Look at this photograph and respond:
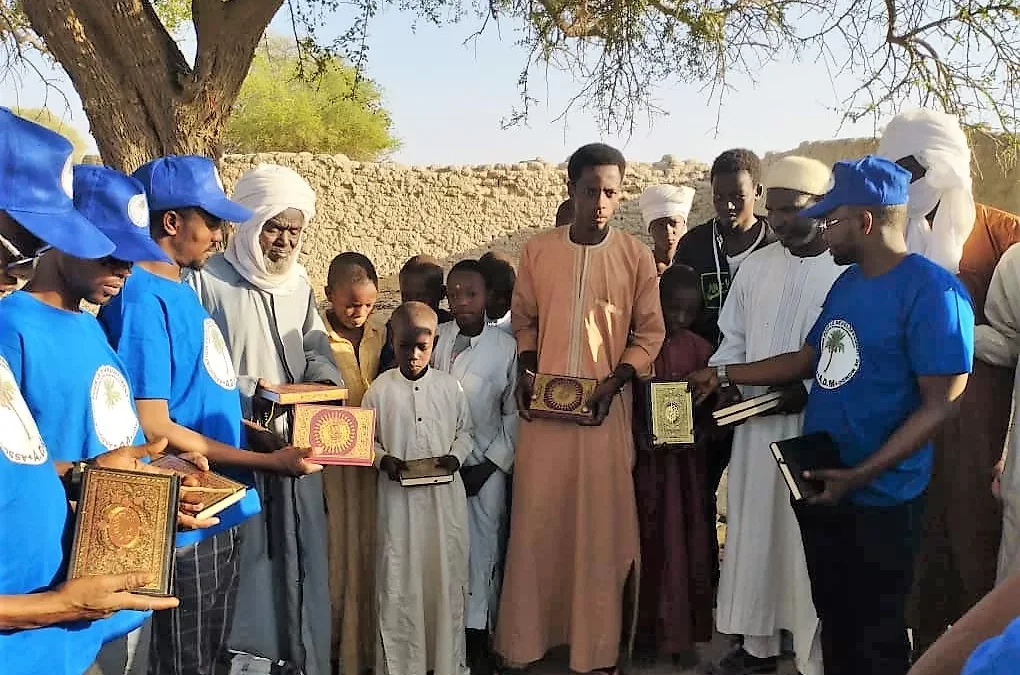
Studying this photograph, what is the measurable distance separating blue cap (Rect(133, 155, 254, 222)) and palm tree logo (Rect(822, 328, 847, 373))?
6.57 feet

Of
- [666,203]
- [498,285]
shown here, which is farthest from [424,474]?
[666,203]

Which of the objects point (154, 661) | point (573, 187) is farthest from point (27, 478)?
point (573, 187)

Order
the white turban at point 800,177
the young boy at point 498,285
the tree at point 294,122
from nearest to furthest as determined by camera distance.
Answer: the white turban at point 800,177 → the young boy at point 498,285 → the tree at point 294,122

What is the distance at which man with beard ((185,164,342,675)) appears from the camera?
11.0 ft

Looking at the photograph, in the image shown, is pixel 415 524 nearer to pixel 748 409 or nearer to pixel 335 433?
pixel 335 433

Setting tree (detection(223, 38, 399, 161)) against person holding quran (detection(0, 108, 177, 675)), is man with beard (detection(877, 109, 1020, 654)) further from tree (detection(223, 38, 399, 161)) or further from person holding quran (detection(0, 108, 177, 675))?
tree (detection(223, 38, 399, 161))

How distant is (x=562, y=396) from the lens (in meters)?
3.70

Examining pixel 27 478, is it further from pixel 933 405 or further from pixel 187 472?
pixel 933 405

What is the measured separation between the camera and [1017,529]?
330 cm

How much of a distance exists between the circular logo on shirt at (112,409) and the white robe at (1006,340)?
10.1 ft

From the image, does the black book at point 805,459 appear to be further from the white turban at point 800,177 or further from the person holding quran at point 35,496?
the person holding quran at point 35,496

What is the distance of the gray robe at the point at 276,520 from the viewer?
335 cm

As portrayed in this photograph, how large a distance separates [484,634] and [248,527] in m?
1.21

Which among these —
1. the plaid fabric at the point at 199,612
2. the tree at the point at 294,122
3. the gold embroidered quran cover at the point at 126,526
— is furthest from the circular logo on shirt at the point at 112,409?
the tree at the point at 294,122
